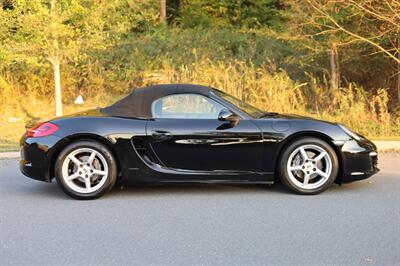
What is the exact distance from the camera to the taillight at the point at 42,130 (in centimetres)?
637

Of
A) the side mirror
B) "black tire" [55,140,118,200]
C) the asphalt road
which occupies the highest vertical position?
the side mirror

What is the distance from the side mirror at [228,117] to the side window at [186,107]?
8cm

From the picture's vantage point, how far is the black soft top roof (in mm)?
6465

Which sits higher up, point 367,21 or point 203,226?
point 367,21

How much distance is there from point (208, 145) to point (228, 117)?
1.33 ft

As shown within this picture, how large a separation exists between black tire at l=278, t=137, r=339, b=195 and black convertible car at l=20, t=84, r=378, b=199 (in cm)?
1

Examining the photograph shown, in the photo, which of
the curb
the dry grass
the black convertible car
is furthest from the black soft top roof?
the dry grass

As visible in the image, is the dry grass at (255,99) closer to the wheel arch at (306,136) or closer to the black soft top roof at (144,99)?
the black soft top roof at (144,99)

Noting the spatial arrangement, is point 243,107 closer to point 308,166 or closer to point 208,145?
point 208,145

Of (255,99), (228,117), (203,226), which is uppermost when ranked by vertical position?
(255,99)

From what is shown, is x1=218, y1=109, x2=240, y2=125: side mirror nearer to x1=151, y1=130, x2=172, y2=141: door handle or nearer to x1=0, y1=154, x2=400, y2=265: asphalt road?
x1=151, y1=130, x2=172, y2=141: door handle

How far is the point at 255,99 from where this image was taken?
13.9 meters

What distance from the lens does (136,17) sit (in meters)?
16.6

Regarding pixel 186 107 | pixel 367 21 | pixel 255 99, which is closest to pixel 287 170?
pixel 186 107
